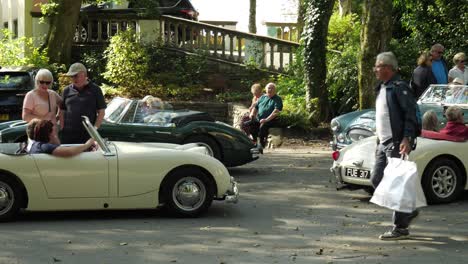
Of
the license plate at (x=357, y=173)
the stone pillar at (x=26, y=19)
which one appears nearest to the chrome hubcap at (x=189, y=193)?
the license plate at (x=357, y=173)

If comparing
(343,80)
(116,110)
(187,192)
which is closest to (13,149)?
(187,192)

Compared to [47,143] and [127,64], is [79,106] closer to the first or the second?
[47,143]

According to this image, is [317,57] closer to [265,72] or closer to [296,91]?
[296,91]

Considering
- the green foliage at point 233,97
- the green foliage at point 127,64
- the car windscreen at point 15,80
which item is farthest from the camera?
the green foliage at point 127,64

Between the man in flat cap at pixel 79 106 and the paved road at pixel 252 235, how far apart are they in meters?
1.17

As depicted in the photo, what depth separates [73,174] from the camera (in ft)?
29.7

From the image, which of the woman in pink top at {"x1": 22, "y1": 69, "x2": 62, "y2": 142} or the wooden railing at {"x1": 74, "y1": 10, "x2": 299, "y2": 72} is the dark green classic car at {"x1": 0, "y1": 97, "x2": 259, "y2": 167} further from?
the wooden railing at {"x1": 74, "y1": 10, "x2": 299, "y2": 72}

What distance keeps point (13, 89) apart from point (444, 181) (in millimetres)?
9018

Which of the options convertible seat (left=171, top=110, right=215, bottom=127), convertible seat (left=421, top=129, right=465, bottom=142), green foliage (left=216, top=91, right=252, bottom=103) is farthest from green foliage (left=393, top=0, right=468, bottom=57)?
convertible seat (left=421, top=129, right=465, bottom=142)

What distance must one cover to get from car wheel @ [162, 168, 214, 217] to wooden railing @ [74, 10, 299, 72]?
1525cm

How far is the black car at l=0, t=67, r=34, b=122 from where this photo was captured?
52.6 ft

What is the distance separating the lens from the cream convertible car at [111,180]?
904 cm

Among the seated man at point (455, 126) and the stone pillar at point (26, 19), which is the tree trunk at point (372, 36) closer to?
the seated man at point (455, 126)

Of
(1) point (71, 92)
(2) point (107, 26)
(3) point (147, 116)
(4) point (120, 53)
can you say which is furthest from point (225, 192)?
(2) point (107, 26)
